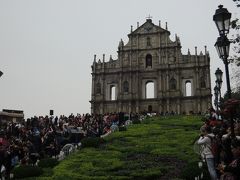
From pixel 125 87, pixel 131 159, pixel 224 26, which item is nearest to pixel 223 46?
pixel 224 26

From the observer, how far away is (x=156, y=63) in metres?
66.8

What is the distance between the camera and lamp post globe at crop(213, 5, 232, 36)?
12.0m

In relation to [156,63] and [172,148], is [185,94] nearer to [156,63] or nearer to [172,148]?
[156,63]

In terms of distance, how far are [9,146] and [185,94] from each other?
159 ft

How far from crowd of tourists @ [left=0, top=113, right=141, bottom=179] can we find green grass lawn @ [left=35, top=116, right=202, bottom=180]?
149 cm

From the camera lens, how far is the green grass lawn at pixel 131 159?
1619 cm

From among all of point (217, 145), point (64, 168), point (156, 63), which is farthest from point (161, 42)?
point (217, 145)

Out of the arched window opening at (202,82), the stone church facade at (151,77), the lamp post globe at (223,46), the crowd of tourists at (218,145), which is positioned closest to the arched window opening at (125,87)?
the stone church facade at (151,77)

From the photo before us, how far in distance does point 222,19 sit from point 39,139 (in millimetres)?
12707

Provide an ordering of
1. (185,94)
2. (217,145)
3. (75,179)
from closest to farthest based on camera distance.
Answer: (217,145), (75,179), (185,94)

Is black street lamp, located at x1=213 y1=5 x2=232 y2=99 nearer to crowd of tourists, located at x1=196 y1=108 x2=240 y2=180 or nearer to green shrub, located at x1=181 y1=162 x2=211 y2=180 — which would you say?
crowd of tourists, located at x1=196 y1=108 x2=240 y2=180

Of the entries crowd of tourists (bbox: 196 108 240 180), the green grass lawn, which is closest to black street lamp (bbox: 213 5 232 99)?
crowd of tourists (bbox: 196 108 240 180)

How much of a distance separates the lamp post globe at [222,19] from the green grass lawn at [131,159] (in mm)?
5830

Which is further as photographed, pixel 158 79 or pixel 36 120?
pixel 158 79
